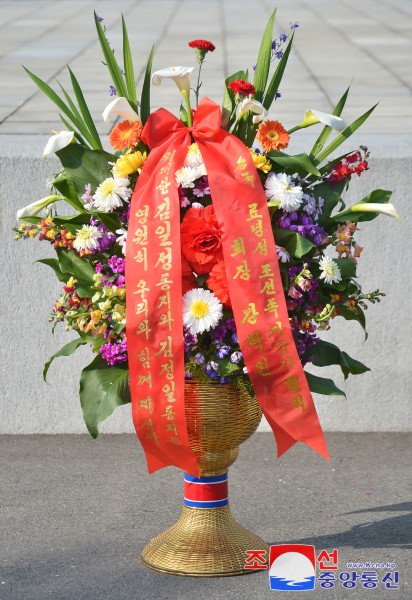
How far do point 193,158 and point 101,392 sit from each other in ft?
2.68

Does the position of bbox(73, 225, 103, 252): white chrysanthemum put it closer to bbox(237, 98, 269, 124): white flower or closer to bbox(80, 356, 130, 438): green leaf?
bbox(80, 356, 130, 438): green leaf

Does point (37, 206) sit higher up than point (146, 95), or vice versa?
point (146, 95)

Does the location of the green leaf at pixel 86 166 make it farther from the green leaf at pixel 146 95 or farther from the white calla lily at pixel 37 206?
the green leaf at pixel 146 95

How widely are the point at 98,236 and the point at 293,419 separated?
855mm

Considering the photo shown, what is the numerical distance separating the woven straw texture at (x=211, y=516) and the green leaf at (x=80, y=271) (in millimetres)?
477

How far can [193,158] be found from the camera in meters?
3.70

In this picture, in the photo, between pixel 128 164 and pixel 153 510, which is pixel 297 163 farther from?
pixel 153 510

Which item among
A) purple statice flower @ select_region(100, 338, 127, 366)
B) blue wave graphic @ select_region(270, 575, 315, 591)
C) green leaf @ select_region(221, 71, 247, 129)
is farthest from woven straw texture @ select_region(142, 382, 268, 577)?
green leaf @ select_region(221, 71, 247, 129)

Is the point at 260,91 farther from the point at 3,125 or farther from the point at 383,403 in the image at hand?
the point at 3,125

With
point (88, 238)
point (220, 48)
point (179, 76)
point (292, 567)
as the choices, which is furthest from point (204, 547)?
point (220, 48)

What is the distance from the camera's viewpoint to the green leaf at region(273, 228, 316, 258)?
3629 mm

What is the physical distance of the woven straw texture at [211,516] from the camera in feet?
12.3

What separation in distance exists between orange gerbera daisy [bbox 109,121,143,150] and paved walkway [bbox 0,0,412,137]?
2614 mm

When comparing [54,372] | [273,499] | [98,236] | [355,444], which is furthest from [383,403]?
[98,236]
